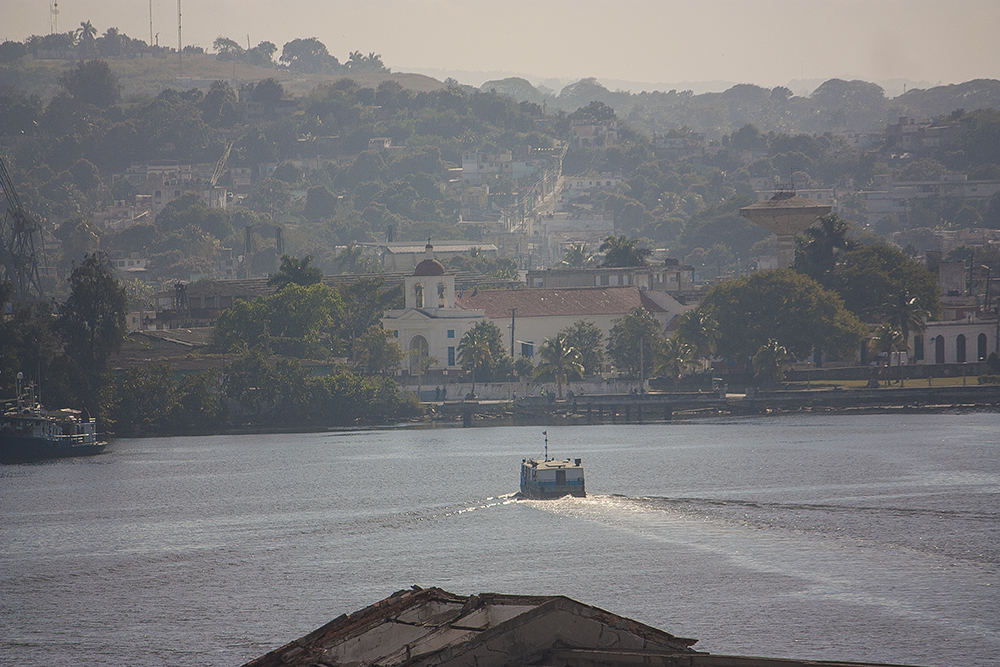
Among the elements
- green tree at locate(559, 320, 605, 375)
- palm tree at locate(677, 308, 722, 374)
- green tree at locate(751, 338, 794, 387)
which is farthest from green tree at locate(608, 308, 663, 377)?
green tree at locate(751, 338, 794, 387)

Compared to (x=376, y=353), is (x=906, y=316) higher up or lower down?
higher up

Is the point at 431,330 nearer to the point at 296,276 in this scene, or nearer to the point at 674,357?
the point at 296,276

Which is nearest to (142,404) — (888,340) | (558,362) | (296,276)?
(558,362)

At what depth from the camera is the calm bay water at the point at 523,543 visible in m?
44.6

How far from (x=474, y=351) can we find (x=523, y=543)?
70439mm

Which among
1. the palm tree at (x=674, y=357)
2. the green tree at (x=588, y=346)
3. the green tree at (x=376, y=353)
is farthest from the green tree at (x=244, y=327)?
the palm tree at (x=674, y=357)

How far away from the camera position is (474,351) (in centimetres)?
12912

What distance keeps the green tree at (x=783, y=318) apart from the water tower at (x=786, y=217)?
51.6 feet

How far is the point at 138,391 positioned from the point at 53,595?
217 feet

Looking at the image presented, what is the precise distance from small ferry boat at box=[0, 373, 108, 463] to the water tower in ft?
228

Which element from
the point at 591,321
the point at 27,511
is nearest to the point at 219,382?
the point at 591,321

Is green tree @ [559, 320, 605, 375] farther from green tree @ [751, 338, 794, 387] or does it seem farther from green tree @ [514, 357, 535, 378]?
green tree @ [751, 338, 794, 387]

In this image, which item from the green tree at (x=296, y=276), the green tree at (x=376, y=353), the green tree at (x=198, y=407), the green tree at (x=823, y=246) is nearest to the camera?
the green tree at (x=198, y=407)

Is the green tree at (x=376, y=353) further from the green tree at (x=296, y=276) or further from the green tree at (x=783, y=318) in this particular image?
the green tree at (x=783, y=318)
